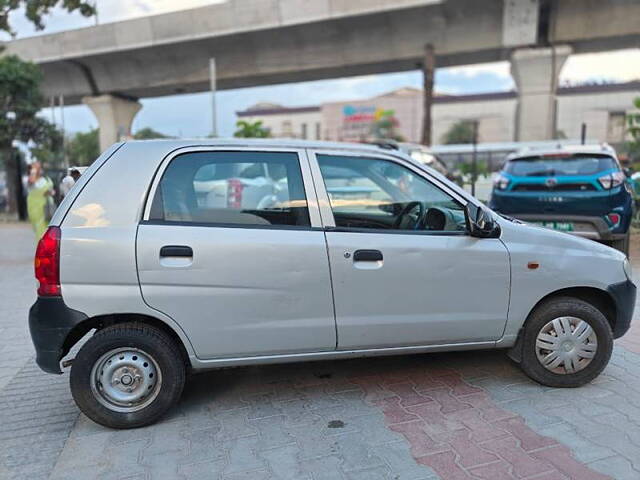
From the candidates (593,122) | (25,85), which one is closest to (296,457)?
(25,85)

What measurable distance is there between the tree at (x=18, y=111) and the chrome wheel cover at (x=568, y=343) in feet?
59.7

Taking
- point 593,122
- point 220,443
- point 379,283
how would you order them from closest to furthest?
1. point 220,443
2. point 379,283
3. point 593,122

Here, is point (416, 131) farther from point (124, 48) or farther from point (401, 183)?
point (401, 183)

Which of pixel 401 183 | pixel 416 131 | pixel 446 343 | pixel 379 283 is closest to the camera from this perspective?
pixel 379 283

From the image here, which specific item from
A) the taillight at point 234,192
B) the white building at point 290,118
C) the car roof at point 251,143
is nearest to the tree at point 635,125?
the car roof at point 251,143

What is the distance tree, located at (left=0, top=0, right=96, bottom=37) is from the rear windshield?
11.4 metres

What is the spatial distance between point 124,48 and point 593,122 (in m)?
76.2

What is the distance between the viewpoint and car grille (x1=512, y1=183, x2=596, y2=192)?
724cm

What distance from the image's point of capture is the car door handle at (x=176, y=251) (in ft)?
10.1

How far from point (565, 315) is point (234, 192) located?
2.65 meters

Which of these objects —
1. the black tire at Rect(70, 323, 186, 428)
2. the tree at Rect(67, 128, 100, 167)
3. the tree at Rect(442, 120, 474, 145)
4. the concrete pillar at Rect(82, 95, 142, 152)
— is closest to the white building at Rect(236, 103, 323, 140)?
the tree at Rect(442, 120, 474, 145)

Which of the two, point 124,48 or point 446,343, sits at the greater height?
point 124,48

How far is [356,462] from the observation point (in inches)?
110

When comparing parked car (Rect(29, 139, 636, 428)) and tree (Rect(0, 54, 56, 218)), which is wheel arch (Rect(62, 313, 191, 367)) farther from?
tree (Rect(0, 54, 56, 218))
